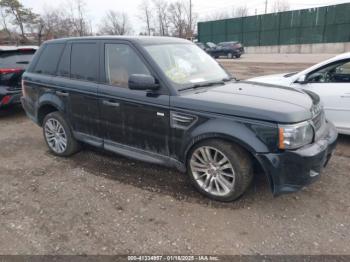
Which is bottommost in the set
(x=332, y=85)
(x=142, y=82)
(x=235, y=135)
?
(x=235, y=135)

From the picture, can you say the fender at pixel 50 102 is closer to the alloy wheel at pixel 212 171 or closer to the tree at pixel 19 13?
the alloy wheel at pixel 212 171

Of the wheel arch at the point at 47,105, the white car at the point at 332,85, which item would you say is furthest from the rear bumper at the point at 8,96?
the white car at the point at 332,85

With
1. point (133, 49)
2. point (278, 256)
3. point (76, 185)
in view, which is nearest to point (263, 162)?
point (278, 256)

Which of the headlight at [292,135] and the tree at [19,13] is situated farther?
the tree at [19,13]

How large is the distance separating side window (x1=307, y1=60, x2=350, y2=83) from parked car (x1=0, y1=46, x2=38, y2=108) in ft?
20.5

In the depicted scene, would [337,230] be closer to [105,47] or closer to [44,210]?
[44,210]

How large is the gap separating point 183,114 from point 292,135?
114cm

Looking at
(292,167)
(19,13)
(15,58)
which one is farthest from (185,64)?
(19,13)

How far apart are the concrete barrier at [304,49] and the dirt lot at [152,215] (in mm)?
34018

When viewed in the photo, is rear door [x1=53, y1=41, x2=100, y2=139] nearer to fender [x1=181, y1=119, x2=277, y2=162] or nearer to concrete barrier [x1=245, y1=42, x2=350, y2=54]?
fender [x1=181, y1=119, x2=277, y2=162]

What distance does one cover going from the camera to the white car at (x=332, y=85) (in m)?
4.75

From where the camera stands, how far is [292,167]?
282 centimetres

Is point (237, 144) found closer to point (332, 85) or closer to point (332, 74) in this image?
point (332, 85)

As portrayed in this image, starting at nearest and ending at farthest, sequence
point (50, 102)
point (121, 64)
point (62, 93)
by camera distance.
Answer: point (121, 64) → point (62, 93) → point (50, 102)
